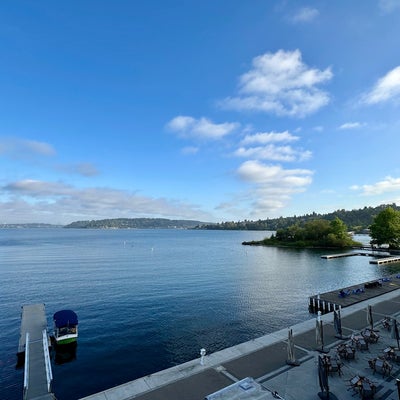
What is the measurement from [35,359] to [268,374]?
1770cm

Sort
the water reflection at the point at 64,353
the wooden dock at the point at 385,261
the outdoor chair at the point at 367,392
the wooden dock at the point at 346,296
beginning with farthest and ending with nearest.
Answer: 1. the wooden dock at the point at 385,261
2. the wooden dock at the point at 346,296
3. the water reflection at the point at 64,353
4. the outdoor chair at the point at 367,392

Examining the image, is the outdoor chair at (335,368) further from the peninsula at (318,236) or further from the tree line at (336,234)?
the peninsula at (318,236)

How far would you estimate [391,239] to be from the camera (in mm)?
104875

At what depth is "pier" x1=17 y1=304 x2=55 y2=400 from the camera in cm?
1777

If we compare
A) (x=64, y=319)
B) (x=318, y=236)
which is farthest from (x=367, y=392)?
(x=318, y=236)

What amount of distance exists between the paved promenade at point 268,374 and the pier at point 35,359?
565cm

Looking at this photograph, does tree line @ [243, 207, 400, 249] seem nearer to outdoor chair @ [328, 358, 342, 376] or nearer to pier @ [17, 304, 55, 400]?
outdoor chair @ [328, 358, 342, 376]

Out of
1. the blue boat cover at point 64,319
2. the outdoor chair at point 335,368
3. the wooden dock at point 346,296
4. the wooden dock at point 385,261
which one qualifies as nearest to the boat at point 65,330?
the blue boat cover at point 64,319

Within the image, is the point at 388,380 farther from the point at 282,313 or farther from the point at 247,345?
the point at 282,313

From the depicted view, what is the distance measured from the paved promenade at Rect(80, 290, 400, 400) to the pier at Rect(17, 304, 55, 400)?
565 cm

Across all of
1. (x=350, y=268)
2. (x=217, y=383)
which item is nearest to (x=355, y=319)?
(x=217, y=383)

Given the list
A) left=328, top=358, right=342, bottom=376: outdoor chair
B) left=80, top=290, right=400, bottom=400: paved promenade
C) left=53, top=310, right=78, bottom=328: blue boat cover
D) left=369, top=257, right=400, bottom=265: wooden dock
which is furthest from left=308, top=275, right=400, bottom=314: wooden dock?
left=369, top=257, right=400, bottom=265: wooden dock

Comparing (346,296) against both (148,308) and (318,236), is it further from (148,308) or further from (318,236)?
(318,236)

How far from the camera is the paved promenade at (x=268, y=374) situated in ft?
48.2
